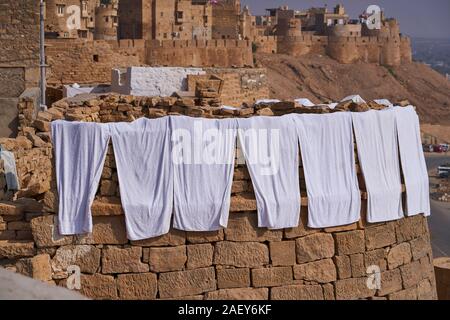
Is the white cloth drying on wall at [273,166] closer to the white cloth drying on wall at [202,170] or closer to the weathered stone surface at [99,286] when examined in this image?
the white cloth drying on wall at [202,170]

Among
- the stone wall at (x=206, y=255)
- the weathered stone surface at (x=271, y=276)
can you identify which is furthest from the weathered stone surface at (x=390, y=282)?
the weathered stone surface at (x=271, y=276)

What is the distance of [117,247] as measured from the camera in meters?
9.23

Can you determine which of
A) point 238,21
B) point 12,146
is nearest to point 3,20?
point 12,146

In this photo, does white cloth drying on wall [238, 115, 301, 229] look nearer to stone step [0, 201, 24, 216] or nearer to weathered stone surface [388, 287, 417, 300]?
weathered stone surface [388, 287, 417, 300]

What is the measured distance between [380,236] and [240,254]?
1386 millimetres

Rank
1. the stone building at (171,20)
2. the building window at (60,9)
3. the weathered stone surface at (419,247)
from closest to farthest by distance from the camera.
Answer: the weathered stone surface at (419,247)
the building window at (60,9)
the stone building at (171,20)

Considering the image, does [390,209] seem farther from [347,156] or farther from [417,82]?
[417,82]

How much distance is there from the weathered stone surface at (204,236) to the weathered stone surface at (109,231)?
0.52 meters

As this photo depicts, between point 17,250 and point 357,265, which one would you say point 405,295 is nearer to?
point 357,265

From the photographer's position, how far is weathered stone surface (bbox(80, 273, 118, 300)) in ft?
30.1

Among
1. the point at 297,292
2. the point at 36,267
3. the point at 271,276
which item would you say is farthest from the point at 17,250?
the point at 297,292

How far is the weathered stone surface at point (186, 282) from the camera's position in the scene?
30.3ft

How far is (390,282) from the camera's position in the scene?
33.2 ft

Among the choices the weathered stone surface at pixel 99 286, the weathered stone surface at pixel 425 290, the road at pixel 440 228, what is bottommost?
the road at pixel 440 228
